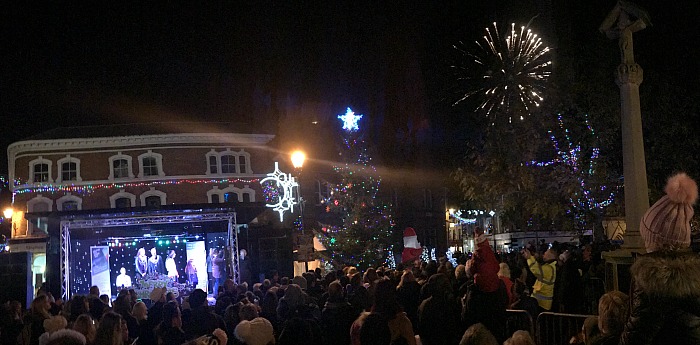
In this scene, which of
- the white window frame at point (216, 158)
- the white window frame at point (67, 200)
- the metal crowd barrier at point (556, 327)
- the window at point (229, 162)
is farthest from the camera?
the window at point (229, 162)

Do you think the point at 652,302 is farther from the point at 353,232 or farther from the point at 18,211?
the point at 18,211

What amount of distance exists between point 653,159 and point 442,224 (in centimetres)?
4834

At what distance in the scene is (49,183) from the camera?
153ft

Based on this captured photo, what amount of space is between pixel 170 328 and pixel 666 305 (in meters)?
6.54

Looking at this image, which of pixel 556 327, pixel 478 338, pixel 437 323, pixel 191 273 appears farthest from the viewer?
pixel 191 273

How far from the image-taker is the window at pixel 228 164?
48.4 meters

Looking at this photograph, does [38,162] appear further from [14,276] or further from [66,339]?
[66,339]

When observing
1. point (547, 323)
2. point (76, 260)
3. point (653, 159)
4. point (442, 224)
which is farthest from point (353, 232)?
point (442, 224)

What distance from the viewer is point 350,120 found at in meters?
30.4

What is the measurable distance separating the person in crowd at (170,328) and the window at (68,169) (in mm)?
40411

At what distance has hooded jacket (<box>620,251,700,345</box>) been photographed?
4.63 meters

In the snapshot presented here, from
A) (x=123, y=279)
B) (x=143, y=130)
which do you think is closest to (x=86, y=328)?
(x=123, y=279)

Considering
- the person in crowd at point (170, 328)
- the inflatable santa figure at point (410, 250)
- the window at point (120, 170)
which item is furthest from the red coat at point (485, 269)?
the window at point (120, 170)

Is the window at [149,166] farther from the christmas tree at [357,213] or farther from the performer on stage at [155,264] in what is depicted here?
the performer on stage at [155,264]
